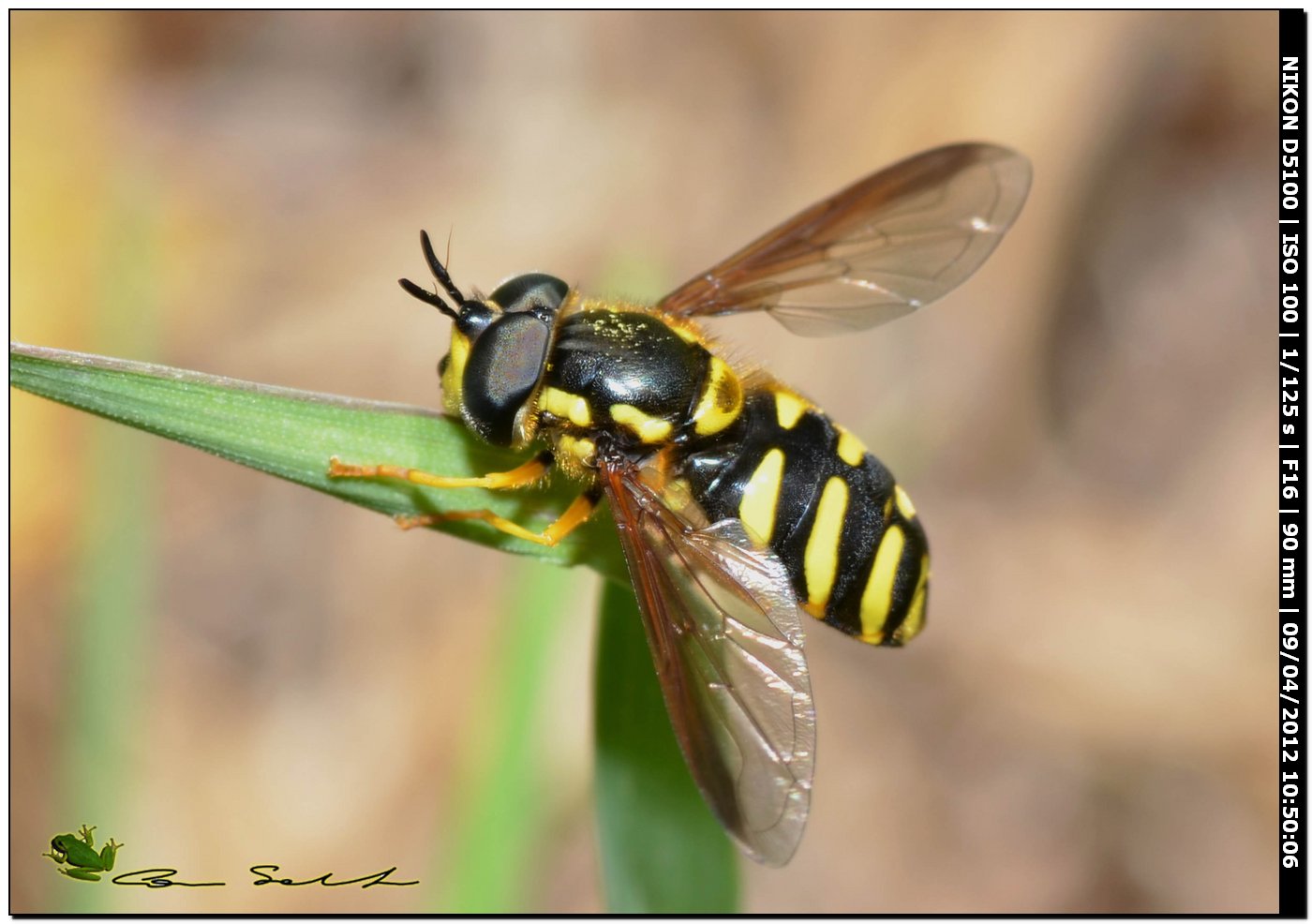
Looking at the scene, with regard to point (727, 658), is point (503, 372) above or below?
above

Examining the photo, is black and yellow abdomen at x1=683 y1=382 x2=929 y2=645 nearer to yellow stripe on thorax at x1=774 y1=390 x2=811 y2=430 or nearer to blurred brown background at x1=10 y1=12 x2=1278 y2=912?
yellow stripe on thorax at x1=774 y1=390 x2=811 y2=430

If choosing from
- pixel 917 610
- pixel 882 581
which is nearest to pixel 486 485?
pixel 882 581

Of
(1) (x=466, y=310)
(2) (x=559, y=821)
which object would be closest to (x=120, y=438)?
(1) (x=466, y=310)

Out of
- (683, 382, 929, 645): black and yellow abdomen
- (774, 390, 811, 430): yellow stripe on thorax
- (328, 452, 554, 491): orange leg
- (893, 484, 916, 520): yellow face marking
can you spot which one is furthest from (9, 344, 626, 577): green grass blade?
(893, 484, 916, 520): yellow face marking

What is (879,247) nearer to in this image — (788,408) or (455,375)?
(788,408)

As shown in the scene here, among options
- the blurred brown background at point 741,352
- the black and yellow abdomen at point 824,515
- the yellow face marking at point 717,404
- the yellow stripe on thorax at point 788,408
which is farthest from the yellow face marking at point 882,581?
the blurred brown background at point 741,352

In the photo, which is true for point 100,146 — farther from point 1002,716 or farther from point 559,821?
point 1002,716

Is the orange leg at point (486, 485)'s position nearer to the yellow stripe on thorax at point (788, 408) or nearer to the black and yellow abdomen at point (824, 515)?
the black and yellow abdomen at point (824, 515)
